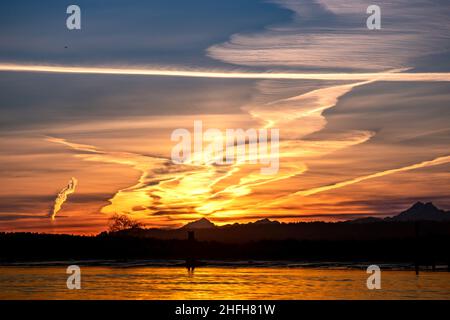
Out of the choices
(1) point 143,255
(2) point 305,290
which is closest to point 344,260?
(1) point 143,255

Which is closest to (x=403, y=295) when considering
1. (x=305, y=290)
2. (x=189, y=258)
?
(x=305, y=290)

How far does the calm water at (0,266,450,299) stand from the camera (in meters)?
47.7

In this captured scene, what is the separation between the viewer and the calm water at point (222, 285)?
4766 centimetres

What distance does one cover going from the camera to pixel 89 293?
160ft

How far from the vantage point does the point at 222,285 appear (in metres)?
54.8

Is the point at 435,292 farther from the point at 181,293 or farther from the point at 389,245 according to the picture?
the point at 389,245

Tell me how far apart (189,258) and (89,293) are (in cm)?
2823

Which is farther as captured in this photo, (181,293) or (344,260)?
(344,260)
